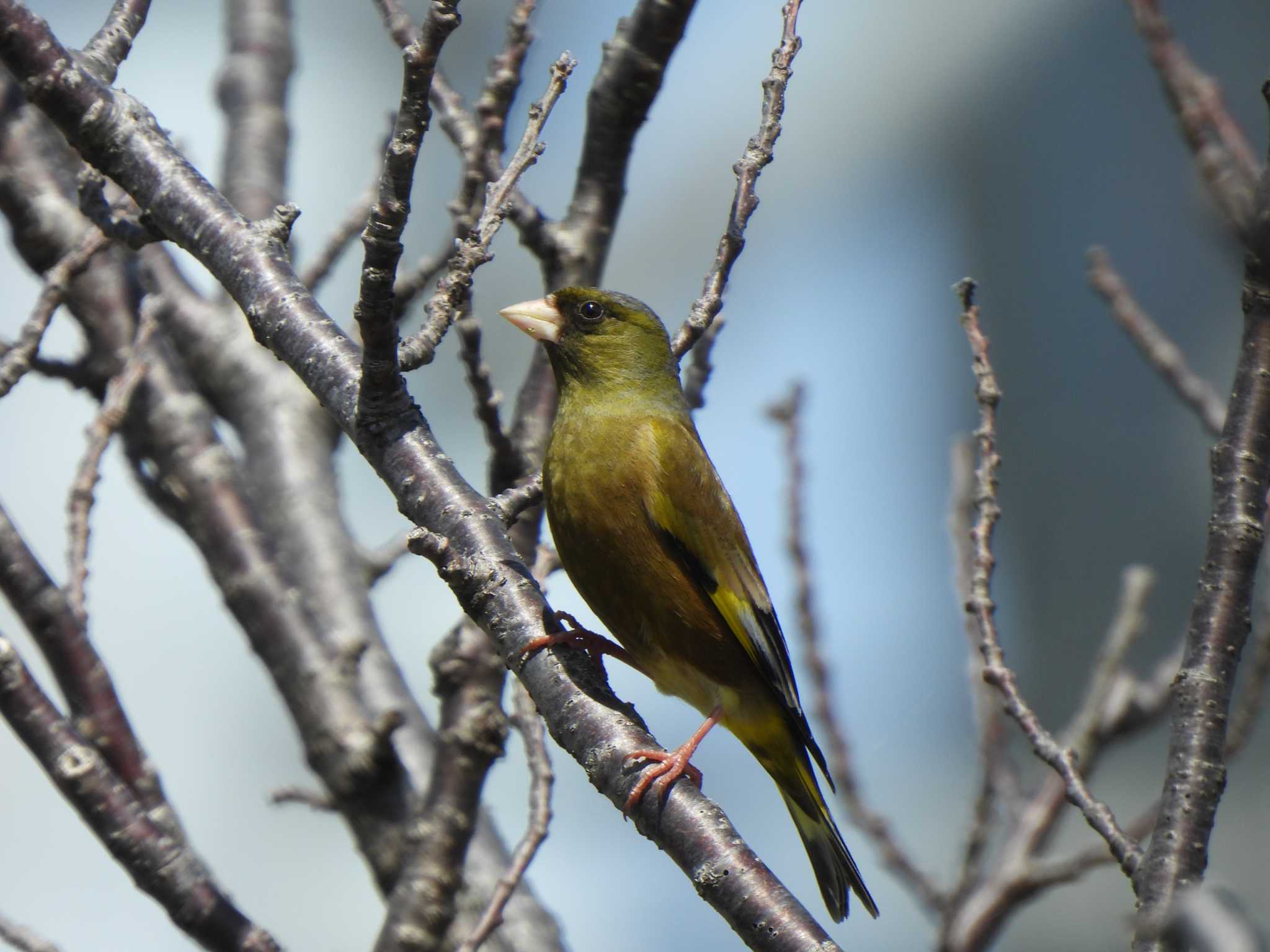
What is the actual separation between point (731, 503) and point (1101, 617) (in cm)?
872

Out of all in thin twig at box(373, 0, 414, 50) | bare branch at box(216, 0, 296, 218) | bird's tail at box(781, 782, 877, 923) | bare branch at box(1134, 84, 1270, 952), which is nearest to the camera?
bare branch at box(1134, 84, 1270, 952)

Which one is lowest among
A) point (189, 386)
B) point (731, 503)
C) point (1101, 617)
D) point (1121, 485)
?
point (731, 503)

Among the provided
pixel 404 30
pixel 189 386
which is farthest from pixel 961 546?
pixel 189 386

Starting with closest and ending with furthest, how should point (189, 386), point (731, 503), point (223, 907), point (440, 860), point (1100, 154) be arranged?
point (223, 907), point (440, 860), point (731, 503), point (189, 386), point (1100, 154)

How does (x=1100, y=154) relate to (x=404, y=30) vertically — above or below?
above

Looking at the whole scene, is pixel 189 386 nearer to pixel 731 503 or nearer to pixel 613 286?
pixel 731 503

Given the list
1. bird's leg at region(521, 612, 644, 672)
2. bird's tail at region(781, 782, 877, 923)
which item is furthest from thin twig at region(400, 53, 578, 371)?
bird's tail at region(781, 782, 877, 923)

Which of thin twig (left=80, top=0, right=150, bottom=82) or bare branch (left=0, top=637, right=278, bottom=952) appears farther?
thin twig (left=80, top=0, right=150, bottom=82)

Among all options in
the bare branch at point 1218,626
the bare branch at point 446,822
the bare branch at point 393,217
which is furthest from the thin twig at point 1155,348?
the bare branch at point 393,217

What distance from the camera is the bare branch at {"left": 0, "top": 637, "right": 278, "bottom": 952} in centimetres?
324

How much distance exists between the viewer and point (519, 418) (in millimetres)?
4484

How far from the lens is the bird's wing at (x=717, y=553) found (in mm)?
4004

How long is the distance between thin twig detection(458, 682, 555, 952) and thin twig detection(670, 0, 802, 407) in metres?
0.90

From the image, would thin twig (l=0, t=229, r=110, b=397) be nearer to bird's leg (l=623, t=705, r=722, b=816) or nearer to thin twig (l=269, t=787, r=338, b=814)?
thin twig (l=269, t=787, r=338, b=814)
